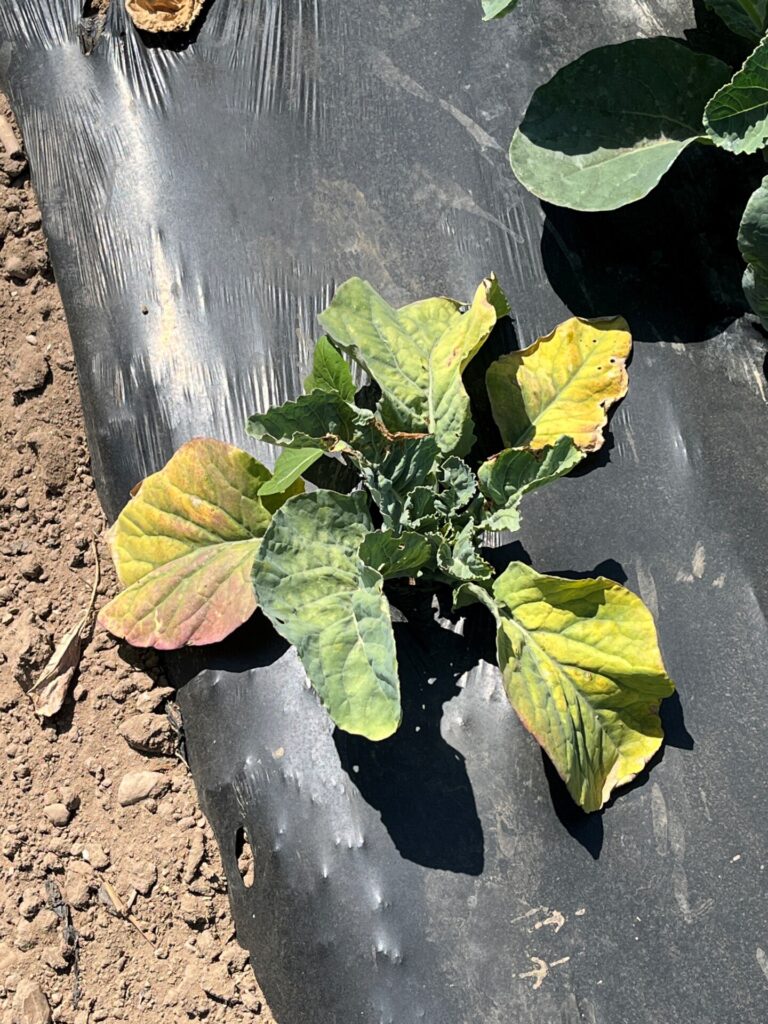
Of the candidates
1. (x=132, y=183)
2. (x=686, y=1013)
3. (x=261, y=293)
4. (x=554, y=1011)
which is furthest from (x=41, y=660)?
(x=686, y=1013)

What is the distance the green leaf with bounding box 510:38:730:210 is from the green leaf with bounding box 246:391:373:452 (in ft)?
1.77

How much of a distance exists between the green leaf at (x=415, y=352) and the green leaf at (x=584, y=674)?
28cm

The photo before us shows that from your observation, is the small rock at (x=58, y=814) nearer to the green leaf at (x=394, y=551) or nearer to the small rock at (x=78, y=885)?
the small rock at (x=78, y=885)

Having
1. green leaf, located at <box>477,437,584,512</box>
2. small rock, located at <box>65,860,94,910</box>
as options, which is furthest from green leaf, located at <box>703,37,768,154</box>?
small rock, located at <box>65,860,94,910</box>

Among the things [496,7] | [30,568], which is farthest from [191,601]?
[496,7]

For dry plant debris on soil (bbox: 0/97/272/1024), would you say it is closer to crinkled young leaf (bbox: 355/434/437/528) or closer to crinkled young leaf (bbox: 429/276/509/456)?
crinkled young leaf (bbox: 355/434/437/528)

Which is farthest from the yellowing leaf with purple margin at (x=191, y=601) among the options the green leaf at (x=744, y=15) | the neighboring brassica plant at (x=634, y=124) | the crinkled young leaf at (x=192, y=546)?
the green leaf at (x=744, y=15)

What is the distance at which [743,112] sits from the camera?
166 centimetres

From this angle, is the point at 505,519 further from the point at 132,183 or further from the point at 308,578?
the point at 132,183

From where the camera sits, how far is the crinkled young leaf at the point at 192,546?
162cm

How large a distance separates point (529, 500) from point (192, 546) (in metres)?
0.58

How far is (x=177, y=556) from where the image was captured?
1.66 metres

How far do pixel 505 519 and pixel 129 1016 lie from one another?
1.15 meters

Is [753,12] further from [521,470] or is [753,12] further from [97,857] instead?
[97,857]
